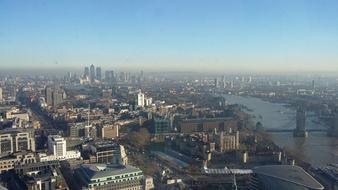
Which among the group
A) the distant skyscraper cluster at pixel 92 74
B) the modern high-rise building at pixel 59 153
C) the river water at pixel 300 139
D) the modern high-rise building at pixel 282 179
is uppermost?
the distant skyscraper cluster at pixel 92 74

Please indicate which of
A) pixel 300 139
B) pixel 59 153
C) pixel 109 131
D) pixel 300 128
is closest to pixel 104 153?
pixel 59 153

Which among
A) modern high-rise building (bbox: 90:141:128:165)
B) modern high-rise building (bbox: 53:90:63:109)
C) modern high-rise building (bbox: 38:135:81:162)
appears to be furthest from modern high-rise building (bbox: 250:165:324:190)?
modern high-rise building (bbox: 53:90:63:109)

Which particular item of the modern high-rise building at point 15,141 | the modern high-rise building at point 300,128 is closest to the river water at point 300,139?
the modern high-rise building at point 300,128

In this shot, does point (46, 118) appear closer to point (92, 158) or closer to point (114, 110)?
point (114, 110)

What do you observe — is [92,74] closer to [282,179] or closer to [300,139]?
[300,139]

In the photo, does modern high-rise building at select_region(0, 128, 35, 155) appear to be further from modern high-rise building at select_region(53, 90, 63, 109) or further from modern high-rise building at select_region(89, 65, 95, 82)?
modern high-rise building at select_region(89, 65, 95, 82)

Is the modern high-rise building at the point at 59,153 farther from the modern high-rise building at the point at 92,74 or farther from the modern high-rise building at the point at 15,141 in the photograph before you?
the modern high-rise building at the point at 92,74

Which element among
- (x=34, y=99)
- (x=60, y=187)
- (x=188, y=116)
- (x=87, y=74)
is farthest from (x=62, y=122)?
(x=87, y=74)
